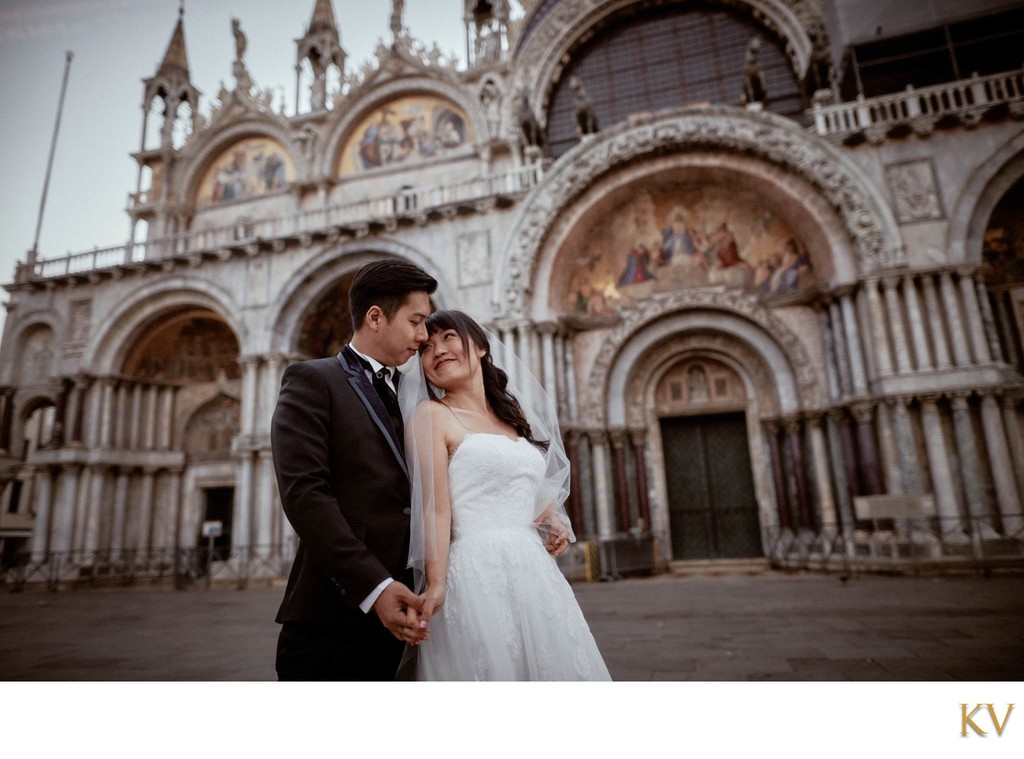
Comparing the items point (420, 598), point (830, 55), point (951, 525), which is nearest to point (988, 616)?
point (951, 525)

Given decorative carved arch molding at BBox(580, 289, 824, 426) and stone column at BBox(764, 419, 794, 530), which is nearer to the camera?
stone column at BBox(764, 419, 794, 530)

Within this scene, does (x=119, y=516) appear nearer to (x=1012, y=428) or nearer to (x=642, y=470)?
(x=642, y=470)

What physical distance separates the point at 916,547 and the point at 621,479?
4.88m

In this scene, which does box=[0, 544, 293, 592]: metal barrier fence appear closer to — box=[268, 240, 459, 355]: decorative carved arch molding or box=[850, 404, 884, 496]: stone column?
box=[268, 240, 459, 355]: decorative carved arch molding

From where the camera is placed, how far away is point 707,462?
12.0 meters

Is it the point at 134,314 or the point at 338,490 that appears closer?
the point at 338,490

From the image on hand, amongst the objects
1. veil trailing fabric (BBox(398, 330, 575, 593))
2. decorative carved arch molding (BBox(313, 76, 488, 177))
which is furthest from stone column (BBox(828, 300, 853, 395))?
veil trailing fabric (BBox(398, 330, 575, 593))

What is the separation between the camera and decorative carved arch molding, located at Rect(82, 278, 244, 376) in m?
13.9

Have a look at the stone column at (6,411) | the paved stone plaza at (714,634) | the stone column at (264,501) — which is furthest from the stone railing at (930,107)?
the stone column at (6,411)

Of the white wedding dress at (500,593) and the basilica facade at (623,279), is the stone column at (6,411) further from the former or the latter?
the white wedding dress at (500,593)

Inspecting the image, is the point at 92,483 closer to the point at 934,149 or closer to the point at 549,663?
the point at 549,663

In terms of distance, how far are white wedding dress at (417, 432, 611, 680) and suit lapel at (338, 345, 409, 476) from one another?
0.61 ft

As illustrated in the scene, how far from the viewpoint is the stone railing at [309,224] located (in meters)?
12.1

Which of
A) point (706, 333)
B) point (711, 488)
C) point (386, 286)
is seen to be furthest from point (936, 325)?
point (386, 286)
